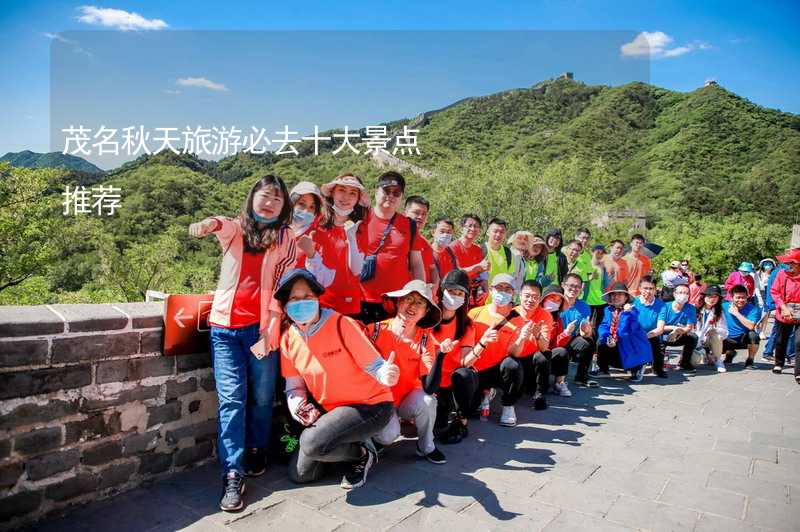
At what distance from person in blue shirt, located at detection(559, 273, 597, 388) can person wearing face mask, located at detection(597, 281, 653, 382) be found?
532 mm

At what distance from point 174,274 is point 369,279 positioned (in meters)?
18.2

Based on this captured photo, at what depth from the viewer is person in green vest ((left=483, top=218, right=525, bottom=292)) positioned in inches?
233

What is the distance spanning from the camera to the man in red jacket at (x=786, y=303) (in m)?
6.86

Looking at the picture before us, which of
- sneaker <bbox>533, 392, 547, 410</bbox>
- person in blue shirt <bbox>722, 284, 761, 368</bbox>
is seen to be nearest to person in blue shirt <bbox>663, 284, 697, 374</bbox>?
person in blue shirt <bbox>722, 284, 761, 368</bbox>

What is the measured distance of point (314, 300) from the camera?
3137mm

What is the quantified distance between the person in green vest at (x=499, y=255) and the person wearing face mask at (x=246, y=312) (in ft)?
10.3

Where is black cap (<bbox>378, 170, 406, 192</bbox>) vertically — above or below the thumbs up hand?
above

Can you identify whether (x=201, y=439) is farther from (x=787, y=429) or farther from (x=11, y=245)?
(x=11, y=245)

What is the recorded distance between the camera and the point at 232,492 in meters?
2.93

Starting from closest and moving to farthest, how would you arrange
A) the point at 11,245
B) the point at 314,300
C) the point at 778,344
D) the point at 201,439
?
the point at 314,300
the point at 201,439
the point at 778,344
the point at 11,245

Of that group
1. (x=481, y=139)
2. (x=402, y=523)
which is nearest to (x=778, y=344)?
(x=402, y=523)

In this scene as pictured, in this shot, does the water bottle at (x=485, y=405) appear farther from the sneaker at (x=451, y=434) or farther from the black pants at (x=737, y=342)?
the black pants at (x=737, y=342)

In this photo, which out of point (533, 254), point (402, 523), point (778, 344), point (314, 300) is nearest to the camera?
point (402, 523)

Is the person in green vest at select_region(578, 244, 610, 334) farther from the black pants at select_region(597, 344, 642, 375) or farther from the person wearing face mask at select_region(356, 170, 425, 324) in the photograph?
the person wearing face mask at select_region(356, 170, 425, 324)
